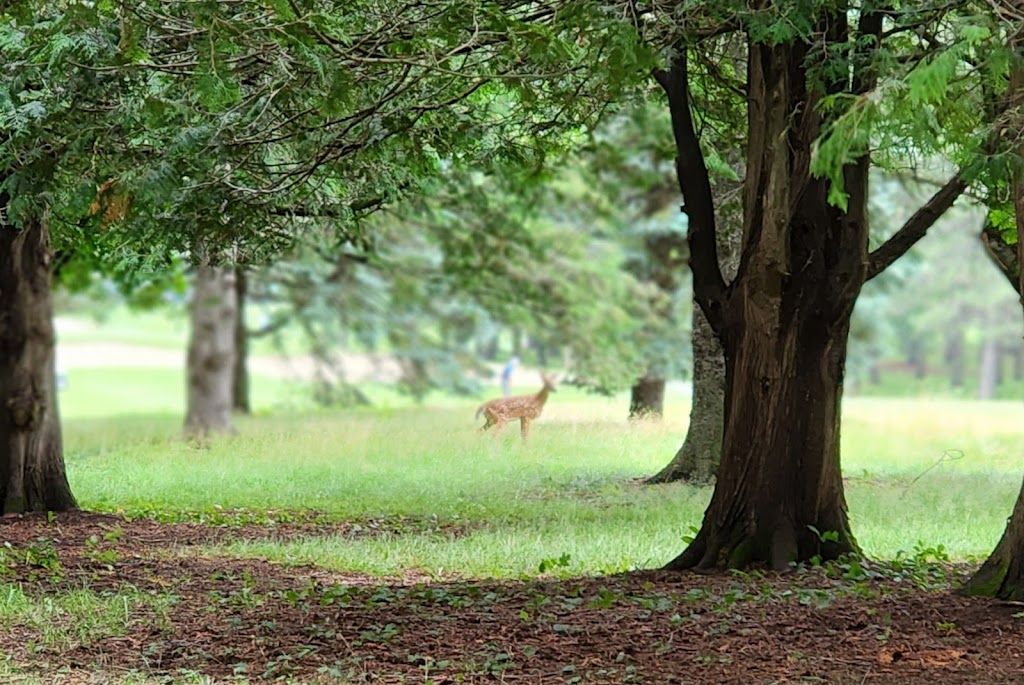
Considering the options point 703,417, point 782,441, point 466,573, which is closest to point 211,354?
point 703,417

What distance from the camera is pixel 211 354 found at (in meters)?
22.0

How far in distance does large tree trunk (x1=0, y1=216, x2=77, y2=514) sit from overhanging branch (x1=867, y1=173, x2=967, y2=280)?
7.03m

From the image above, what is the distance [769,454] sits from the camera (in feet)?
25.7

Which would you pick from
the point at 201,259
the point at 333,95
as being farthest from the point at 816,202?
the point at 201,259

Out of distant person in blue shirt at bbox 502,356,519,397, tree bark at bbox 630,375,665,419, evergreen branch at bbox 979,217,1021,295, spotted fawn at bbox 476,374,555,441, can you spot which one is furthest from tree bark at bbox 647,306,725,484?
distant person in blue shirt at bbox 502,356,519,397

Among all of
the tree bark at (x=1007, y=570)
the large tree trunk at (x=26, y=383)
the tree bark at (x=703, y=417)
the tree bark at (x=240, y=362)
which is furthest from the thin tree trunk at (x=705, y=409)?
the tree bark at (x=240, y=362)

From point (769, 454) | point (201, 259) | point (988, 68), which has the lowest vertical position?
point (769, 454)

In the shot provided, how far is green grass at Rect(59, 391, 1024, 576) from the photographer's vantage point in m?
9.83

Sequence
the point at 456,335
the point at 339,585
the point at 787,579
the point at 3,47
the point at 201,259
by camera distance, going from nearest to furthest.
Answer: the point at 3,47, the point at 787,579, the point at 339,585, the point at 201,259, the point at 456,335

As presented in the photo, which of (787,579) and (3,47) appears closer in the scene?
(3,47)

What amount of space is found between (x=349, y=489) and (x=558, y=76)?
7558mm

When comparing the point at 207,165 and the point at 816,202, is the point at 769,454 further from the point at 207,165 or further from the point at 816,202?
the point at 207,165

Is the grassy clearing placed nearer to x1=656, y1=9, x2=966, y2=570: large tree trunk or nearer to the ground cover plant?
the ground cover plant

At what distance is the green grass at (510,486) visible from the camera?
387 inches
